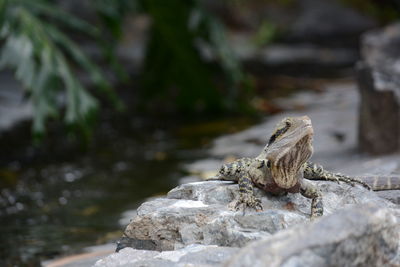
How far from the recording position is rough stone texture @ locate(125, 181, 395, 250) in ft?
9.30

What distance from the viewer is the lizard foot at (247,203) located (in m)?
2.99

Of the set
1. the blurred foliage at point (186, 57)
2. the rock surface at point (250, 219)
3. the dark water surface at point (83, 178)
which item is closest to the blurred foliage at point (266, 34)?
the blurred foliage at point (186, 57)

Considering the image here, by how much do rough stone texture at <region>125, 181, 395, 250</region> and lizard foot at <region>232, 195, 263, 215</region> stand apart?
0.12ft

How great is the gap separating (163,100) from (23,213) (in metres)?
4.56

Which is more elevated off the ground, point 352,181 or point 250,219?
point 352,181

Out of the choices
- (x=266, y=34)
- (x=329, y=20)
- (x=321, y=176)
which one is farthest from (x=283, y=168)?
(x=329, y=20)

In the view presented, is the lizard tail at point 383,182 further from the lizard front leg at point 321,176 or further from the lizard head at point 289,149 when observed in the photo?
the lizard head at point 289,149

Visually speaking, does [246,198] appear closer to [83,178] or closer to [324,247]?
[324,247]

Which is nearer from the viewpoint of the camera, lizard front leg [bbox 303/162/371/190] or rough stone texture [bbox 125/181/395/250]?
rough stone texture [bbox 125/181/395/250]

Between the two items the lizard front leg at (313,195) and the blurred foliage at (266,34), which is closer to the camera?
the lizard front leg at (313,195)

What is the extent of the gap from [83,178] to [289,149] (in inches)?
167

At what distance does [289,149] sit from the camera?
9.58ft

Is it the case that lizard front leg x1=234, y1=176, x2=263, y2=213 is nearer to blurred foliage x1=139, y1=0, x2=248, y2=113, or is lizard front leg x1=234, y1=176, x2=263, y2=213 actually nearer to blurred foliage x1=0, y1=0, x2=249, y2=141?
blurred foliage x1=0, y1=0, x2=249, y2=141

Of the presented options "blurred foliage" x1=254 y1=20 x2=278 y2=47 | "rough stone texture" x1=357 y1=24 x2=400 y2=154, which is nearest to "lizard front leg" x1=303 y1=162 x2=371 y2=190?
"rough stone texture" x1=357 y1=24 x2=400 y2=154
